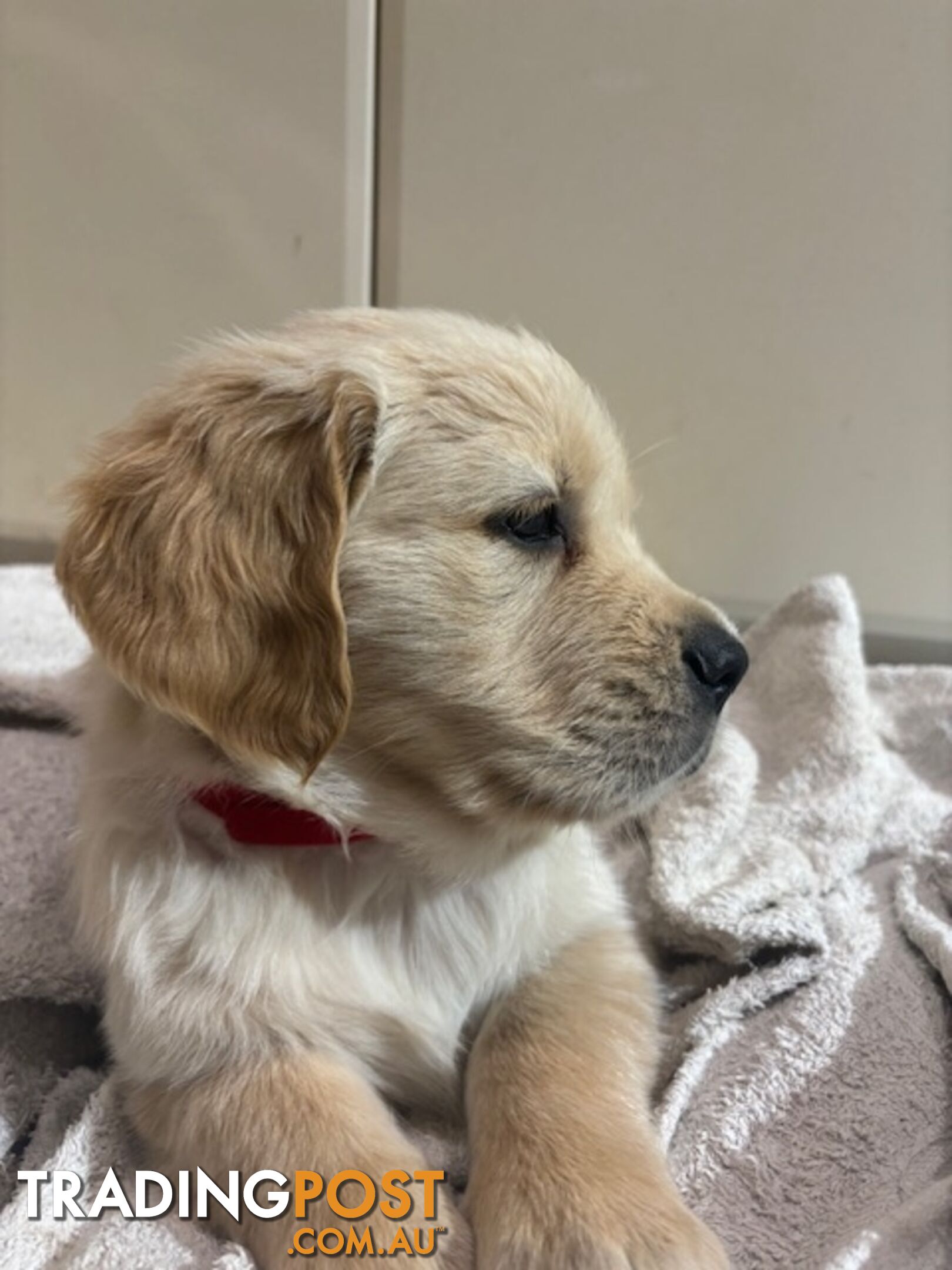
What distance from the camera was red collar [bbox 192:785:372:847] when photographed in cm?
95

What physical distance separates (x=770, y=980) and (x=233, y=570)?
66cm

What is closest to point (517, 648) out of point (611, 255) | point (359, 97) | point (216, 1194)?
point (216, 1194)

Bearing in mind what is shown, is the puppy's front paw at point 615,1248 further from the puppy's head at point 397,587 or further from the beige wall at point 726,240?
the beige wall at point 726,240

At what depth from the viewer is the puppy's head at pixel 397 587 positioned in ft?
2.82

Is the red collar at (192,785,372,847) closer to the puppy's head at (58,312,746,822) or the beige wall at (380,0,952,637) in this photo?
the puppy's head at (58,312,746,822)

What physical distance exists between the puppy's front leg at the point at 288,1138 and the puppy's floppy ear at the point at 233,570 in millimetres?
259

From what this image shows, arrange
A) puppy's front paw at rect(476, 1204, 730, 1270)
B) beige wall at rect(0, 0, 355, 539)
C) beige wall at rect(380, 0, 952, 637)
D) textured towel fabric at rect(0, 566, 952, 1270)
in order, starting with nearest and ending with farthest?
puppy's front paw at rect(476, 1204, 730, 1270)
textured towel fabric at rect(0, 566, 952, 1270)
beige wall at rect(380, 0, 952, 637)
beige wall at rect(0, 0, 355, 539)

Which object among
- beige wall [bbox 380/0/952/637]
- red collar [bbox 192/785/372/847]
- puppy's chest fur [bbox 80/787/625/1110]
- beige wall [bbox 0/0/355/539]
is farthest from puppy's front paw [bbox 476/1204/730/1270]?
beige wall [bbox 0/0/355/539]

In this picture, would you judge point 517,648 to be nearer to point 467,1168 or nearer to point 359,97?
point 467,1168

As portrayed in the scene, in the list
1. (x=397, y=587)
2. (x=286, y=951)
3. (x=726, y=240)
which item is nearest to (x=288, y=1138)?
(x=286, y=951)

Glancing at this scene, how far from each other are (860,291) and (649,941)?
1.10 meters

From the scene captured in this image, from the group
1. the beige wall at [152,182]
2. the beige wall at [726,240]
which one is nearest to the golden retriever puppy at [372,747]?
the beige wall at [726,240]

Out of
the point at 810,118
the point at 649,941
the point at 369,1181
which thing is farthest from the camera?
the point at 810,118

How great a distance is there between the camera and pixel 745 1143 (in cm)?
96
